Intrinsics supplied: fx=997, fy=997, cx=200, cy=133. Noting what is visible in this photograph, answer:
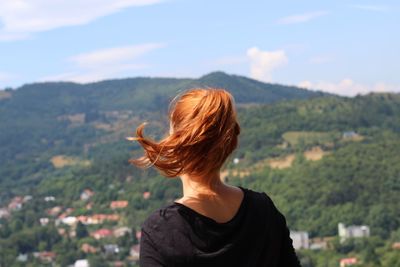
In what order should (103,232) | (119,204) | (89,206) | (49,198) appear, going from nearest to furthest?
1. (103,232)
2. (119,204)
3. (89,206)
4. (49,198)

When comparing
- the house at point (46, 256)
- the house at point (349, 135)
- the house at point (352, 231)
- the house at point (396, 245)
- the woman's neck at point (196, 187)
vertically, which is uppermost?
the woman's neck at point (196, 187)

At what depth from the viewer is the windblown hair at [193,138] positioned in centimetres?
301

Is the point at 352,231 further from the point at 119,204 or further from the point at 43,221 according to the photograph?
the point at 43,221

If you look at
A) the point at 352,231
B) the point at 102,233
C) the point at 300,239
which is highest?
the point at 300,239

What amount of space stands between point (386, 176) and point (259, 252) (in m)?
86.1

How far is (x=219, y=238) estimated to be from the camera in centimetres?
303

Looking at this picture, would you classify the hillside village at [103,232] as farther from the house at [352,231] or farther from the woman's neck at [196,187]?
the woman's neck at [196,187]

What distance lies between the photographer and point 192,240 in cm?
300

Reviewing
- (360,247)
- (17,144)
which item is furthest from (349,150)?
(17,144)

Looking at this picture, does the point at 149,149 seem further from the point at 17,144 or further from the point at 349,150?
the point at 17,144

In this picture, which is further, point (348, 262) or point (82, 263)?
point (82, 263)

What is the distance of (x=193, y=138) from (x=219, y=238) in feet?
1.03

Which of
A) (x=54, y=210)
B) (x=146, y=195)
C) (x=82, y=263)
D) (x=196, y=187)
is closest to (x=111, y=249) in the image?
(x=82, y=263)

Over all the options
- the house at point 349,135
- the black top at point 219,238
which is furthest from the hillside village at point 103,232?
the black top at point 219,238
